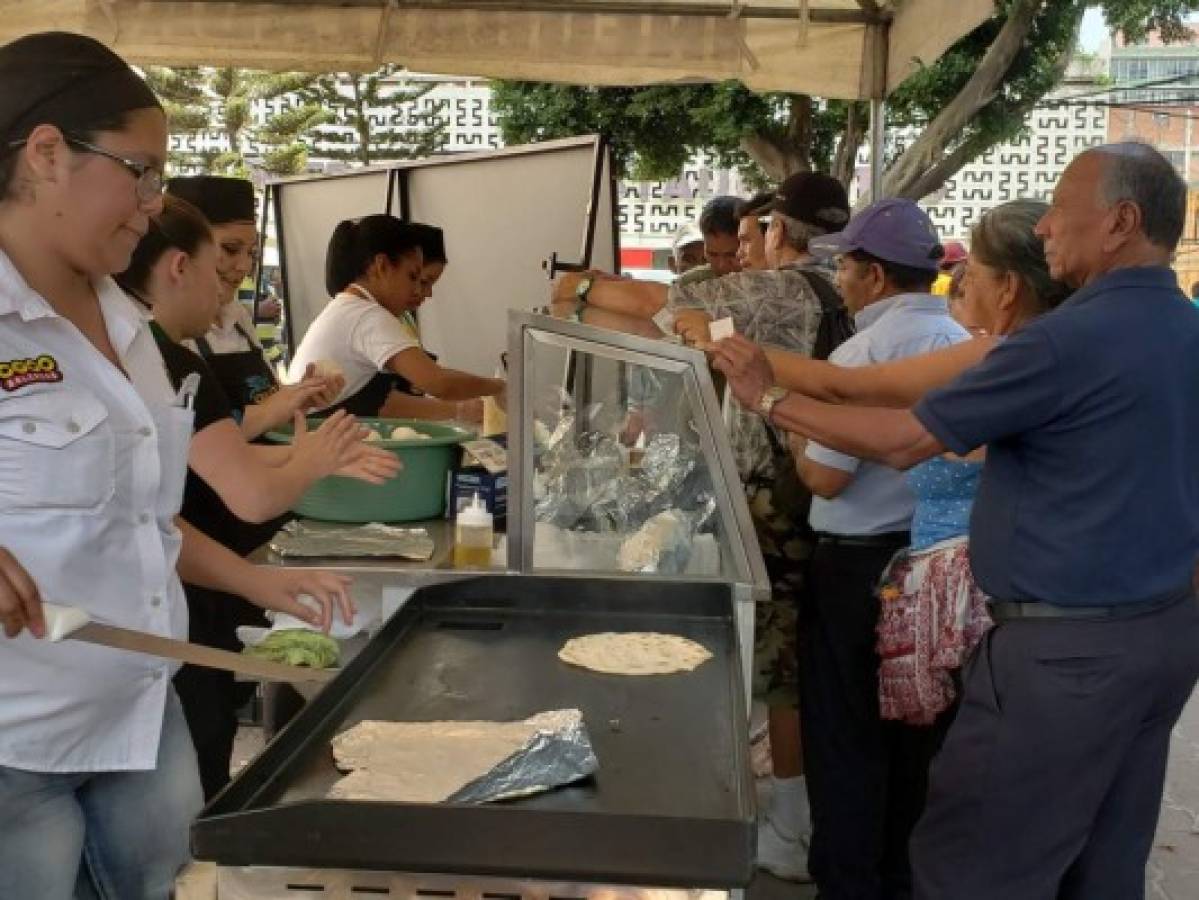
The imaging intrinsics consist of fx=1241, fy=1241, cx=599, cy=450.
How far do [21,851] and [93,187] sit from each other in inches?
32.3

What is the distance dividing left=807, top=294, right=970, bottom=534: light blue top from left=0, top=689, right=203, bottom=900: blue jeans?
5.52 ft

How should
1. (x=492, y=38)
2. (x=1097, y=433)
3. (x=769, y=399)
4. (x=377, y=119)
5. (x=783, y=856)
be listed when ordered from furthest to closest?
1. (x=377, y=119)
2. (x=492, y=38)
3. (x=783, y=856)
4. (x=769, y=399)
5. (x=1097, y=433)

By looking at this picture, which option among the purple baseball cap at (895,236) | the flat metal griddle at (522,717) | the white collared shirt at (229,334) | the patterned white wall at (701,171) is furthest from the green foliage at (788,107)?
the patterned white wall at (701,171)

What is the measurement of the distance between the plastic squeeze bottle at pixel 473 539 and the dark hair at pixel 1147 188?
131cm

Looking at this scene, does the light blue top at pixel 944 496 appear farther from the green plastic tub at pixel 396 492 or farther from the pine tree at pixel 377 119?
the pine tree at pixel 377 119

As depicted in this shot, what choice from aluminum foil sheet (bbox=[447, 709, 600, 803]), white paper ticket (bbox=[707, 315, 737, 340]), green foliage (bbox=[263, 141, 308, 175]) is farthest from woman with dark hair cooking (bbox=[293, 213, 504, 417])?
green foliage (bbox=[263, 141, 308, 175])

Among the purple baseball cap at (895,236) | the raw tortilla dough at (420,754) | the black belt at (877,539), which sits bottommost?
the black belt at (877,539)

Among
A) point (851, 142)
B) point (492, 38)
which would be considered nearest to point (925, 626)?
point (492, 38)

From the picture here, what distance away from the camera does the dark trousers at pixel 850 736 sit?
3023 millimetres

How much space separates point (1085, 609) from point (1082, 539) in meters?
0.13

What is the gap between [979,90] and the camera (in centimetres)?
992

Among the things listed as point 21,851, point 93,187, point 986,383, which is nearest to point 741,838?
point 21,851

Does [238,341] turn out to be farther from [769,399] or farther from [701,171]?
[701,171]

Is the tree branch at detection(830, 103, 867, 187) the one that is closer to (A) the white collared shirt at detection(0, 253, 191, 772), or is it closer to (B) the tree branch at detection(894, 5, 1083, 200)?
(B) the tree branch at detection(894, 5, 1083, 200)
